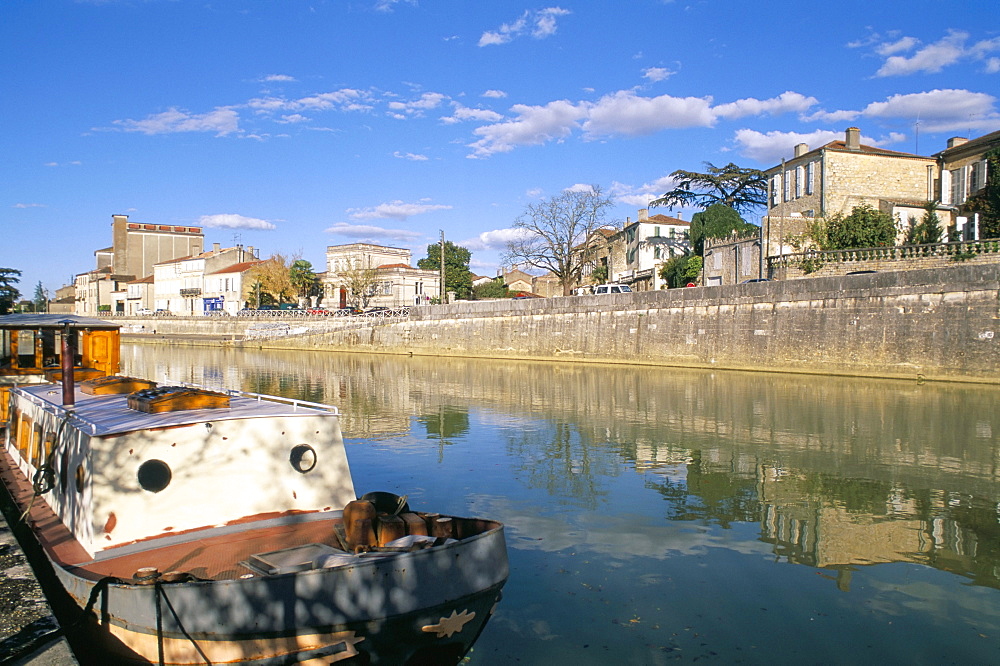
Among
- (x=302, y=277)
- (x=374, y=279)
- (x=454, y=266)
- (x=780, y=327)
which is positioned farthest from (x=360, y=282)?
(x=780, y=327)

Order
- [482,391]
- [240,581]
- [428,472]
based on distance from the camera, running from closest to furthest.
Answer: [240,581] < [428,472] < [482,391]

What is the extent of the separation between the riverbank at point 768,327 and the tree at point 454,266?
3411 centimetres

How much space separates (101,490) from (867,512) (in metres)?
9.91

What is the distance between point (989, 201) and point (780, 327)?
14.6 meters

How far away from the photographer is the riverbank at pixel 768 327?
87.2ft

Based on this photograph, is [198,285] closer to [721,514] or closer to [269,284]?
[269,284]

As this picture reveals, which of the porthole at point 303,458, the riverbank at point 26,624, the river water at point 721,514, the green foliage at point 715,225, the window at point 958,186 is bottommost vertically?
the river water at point 721,514

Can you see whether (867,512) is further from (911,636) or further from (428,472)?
(428,472)

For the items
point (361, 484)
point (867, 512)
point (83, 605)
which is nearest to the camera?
point (83, 605)

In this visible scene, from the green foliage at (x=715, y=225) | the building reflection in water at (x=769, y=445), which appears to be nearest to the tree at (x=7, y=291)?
the building reflection in water at (x=769, y=445)

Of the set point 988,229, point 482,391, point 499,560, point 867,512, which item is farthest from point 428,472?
point 988,229

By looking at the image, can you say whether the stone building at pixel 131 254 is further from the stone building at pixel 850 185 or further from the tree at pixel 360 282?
the stone building at pixel 850 185

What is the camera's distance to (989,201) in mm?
35562

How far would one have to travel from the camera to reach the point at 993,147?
3750 centimetres
